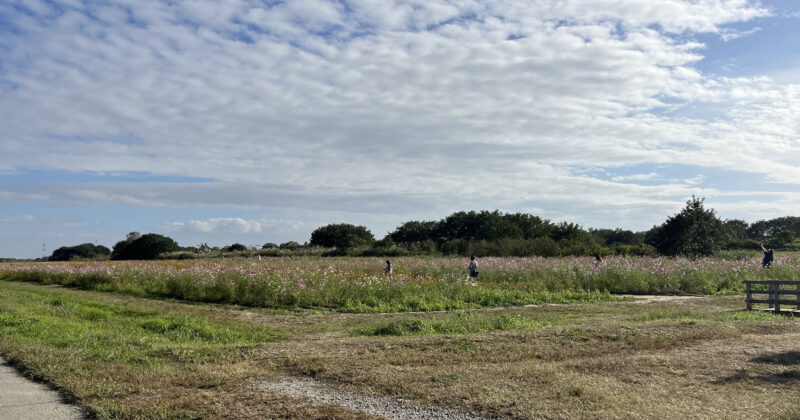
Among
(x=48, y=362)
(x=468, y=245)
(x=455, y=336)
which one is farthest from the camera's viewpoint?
(x=468, y=245)

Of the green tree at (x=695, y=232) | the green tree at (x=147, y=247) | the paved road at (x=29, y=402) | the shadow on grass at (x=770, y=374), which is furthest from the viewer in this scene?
the green tree at (x=147, y=247)

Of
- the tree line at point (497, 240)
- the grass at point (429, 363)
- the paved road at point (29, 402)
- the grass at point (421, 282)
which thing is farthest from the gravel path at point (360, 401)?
the tree line at point (497, 240)

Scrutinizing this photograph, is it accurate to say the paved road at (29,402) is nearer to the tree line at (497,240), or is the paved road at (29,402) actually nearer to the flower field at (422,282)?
the flower field at (422,282)

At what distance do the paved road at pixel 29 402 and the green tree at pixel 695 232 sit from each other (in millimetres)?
32620

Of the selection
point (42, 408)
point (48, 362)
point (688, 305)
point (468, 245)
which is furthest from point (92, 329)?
point (468, 245)

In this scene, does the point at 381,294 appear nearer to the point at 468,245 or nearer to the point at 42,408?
the point at 42,408

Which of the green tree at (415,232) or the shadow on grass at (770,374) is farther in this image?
the green tree at (415,232)

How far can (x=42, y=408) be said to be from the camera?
6.03 m

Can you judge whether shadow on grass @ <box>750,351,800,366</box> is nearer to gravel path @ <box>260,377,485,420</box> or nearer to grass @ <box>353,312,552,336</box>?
grass @ <box>353,312,552,336</box>

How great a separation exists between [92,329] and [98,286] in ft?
44.8

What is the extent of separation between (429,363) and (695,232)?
96.1 ft

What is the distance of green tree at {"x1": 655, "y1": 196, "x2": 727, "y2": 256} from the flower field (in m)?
5.18

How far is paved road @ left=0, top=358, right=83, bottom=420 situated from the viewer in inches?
227

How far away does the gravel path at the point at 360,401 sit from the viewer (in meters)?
5.81
